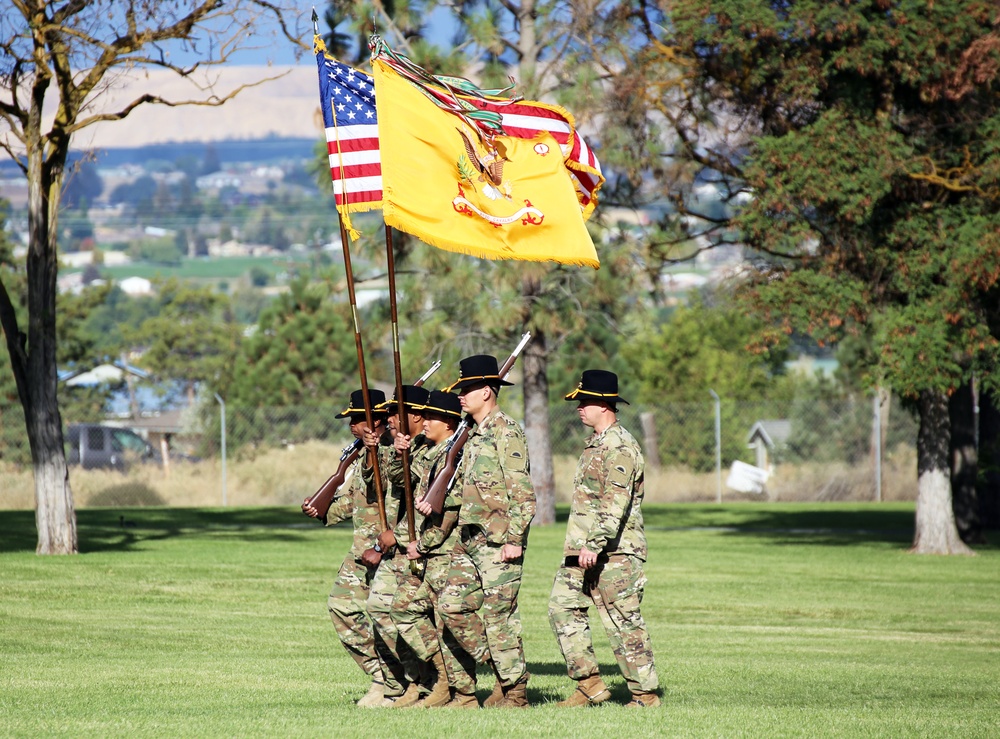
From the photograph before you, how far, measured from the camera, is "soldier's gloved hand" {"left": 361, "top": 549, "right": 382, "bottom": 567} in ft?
30.8

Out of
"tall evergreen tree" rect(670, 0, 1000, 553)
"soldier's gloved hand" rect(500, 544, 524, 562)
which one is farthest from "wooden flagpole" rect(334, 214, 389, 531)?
"tall evergreen tree" rect(670, 0, 1000, 553)

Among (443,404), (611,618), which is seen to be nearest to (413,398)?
(443,404)

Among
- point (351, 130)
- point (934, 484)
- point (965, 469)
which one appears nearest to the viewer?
point (351, 130)

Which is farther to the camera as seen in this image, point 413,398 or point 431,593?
point 413,398

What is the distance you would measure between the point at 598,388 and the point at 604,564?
1139 millimetres

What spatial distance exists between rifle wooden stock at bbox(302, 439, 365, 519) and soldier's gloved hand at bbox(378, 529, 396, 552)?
59 cm

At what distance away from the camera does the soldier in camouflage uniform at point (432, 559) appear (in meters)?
9.18

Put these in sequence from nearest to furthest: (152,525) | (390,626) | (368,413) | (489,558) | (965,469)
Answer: (368,413) → (489,558) → (390,626) → (152,525) → (965,469)

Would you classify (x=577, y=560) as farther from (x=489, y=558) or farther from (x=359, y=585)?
(x=359, y=585)

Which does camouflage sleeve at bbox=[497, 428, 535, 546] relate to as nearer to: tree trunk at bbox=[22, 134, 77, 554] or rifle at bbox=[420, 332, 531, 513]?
rifle at bbox=[420, 332, 531, 513]

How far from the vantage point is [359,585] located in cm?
955

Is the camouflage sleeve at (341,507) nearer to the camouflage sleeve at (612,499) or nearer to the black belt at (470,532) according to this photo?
the black belt at (470,532)

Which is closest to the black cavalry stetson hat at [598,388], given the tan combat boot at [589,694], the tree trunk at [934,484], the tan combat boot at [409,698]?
the tan combat boot at [589,694]

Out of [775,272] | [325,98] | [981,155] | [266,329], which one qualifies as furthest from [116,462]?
[325,98]
